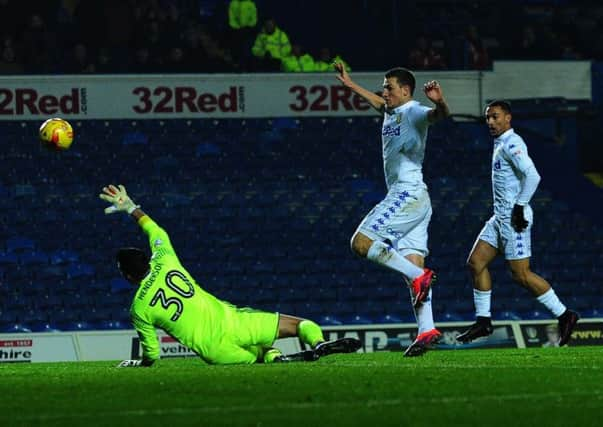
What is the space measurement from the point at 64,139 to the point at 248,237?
32.0 feet

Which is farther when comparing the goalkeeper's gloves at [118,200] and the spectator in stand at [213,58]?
the spectator in stand at [213,58]

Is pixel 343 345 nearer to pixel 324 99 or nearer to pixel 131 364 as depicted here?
pixel 131 364

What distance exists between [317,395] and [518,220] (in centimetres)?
491

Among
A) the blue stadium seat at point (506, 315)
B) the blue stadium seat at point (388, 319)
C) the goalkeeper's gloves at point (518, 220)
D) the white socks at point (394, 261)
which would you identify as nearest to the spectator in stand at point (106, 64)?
the blue stadium seat at point (388, 319)

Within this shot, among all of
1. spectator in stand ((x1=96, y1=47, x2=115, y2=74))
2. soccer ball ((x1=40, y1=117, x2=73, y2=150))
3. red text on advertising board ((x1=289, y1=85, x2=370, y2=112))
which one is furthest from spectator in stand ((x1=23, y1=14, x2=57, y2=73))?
soccer ball ((x1=40, y1=117, x2=73, y2=150))

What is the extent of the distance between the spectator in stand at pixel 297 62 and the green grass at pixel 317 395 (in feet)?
50.0

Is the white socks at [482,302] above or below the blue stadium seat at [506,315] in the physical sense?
above

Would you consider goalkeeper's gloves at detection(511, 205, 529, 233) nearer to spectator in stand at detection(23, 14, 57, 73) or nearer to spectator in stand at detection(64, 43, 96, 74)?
spectator in stand at detection(64, 43, 96, 74)

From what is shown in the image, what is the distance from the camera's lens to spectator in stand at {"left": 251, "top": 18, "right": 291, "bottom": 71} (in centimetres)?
2623

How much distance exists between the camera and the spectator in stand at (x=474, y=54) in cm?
2706

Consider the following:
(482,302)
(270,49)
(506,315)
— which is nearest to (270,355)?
(482,302)

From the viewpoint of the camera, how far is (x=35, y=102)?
25328 millimetres

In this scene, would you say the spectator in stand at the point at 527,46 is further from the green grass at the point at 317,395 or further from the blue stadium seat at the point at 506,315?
the green grass at the point at 317,395

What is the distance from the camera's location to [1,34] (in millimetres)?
25344
